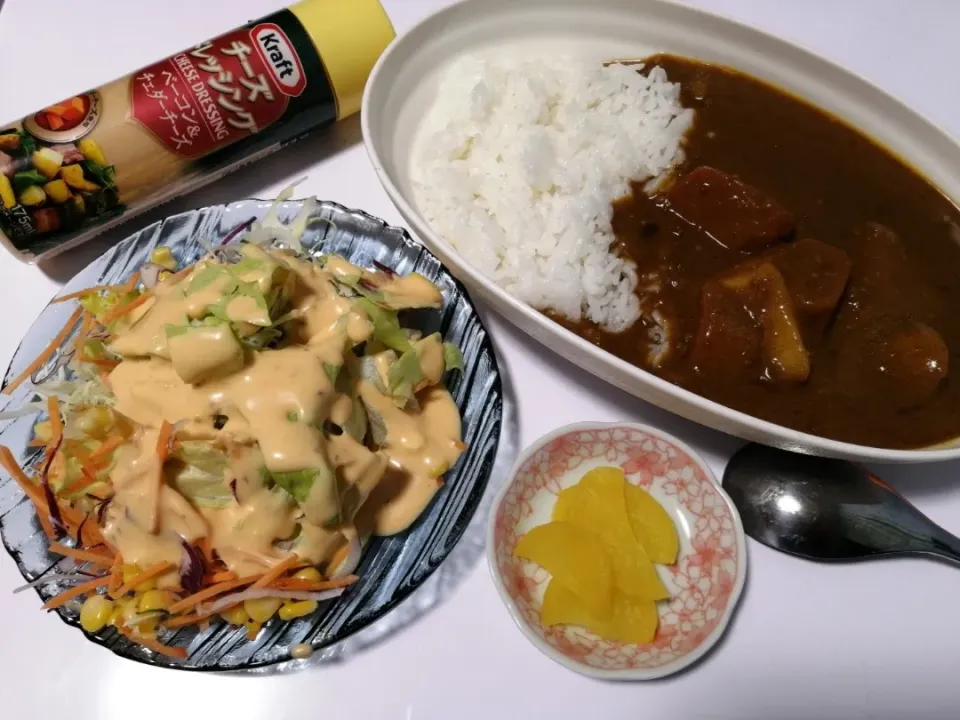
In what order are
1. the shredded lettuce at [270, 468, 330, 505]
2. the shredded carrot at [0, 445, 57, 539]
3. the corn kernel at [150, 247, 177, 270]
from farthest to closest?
the corn kernel at [150, 247, 177, 270] → the shredded carrot at [0, 445, 57, 539] → the shredded lettuce at [270, 468, 330, 505]

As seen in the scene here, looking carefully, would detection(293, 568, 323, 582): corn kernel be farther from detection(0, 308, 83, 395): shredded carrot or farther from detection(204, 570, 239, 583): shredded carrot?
detection(0, 308, 83, 395): shredded carrot

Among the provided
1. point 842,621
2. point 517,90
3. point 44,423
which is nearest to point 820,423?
point 842,621

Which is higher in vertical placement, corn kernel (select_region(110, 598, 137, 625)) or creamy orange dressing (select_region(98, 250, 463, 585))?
creamy orange dressing (select_region(98, 250, 463, 585))

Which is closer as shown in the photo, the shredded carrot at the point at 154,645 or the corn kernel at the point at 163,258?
the shredded carrot at the point at 154,645

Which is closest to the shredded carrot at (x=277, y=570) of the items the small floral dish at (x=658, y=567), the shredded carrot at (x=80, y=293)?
the small floral dish at (x=658, y=567)

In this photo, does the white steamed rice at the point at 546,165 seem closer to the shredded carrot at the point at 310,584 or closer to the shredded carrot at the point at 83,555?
the shredded carrot at the point at 310,584

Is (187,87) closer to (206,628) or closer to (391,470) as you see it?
(391,470)

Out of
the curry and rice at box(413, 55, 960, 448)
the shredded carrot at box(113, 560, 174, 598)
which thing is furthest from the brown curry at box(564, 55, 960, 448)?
the shredded carrot at box(113, 560, 174, 598)
